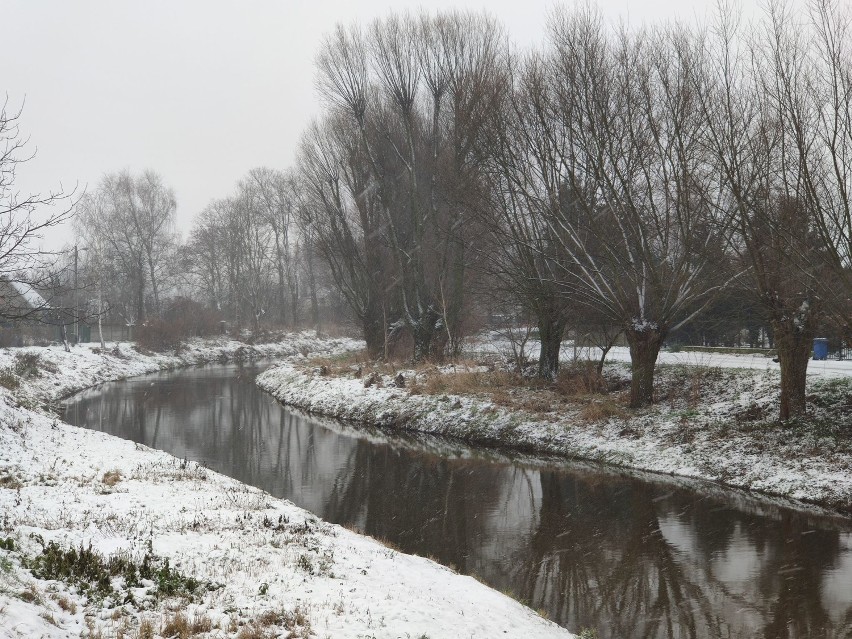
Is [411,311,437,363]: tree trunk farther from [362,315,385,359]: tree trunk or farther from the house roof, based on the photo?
the house roof

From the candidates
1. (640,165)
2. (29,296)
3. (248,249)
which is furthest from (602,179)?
(248,249)

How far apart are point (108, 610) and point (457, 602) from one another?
327 cm

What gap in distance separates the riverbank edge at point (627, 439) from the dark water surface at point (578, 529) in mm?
631

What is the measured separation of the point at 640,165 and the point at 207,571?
46.3 feet

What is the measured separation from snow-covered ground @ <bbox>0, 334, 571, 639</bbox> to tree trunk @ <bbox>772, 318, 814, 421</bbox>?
9.62m

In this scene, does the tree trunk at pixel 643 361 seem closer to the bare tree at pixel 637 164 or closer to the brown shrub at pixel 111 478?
the bare tree at pixel 637 164

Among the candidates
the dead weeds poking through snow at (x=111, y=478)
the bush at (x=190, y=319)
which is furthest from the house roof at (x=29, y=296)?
the bush at (x=190, y=319)

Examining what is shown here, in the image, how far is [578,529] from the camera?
10977 mm

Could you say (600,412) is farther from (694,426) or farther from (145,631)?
(145,631)

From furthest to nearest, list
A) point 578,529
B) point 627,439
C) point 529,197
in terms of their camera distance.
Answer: point 529,197 → point 627,439 → point 578,529

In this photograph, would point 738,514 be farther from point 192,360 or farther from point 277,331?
point 277,331

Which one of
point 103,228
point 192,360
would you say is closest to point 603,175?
point 192,360

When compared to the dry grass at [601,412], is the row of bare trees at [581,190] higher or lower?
higher

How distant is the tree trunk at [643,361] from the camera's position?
16.8 m
